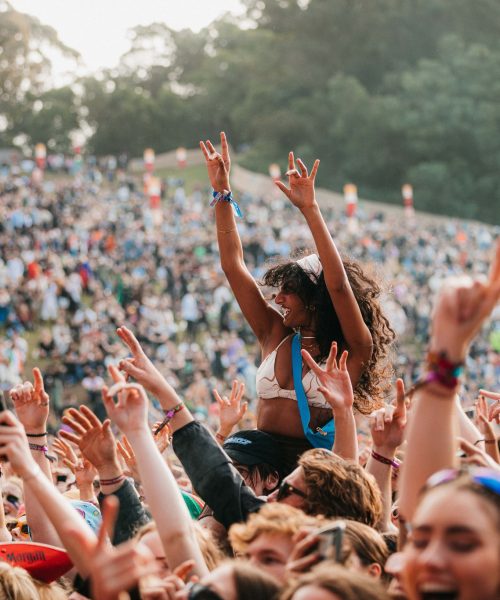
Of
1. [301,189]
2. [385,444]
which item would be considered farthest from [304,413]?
[301,189]

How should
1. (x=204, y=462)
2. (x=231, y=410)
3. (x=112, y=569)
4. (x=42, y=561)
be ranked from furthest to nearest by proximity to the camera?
1. (x=231, y=410)
2. (x=42, y=561)
3. (x=204, y=462)
4. (x=112, y=569)

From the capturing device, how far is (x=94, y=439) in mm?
2588

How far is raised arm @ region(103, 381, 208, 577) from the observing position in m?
2.19

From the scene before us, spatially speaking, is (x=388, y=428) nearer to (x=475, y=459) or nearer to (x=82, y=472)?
(x=475, y=459)

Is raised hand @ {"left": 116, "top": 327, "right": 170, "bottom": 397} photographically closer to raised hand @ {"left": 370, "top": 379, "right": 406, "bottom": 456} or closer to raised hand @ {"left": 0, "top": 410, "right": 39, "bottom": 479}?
raised hand @ {"left": 0, "top": 410, "right": 39, "bottom": 479}

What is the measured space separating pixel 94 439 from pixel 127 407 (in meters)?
0.32

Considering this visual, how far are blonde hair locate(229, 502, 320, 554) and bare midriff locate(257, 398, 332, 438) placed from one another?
2.88 feet

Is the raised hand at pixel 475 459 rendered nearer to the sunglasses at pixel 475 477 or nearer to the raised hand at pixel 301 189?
the sunglasses at pixel 475 477

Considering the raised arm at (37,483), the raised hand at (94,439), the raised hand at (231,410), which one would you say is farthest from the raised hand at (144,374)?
the raised hand at (231,410)

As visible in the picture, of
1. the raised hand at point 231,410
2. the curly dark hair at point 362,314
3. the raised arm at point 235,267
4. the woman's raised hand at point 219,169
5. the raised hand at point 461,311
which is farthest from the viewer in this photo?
the raised hand at point 231,410

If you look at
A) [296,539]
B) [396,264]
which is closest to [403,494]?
[296,539]

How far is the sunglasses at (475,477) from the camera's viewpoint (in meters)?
1.75

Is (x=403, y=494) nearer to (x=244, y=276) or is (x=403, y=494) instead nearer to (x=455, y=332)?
(x=455, y=332)

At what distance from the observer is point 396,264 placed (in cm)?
2702
